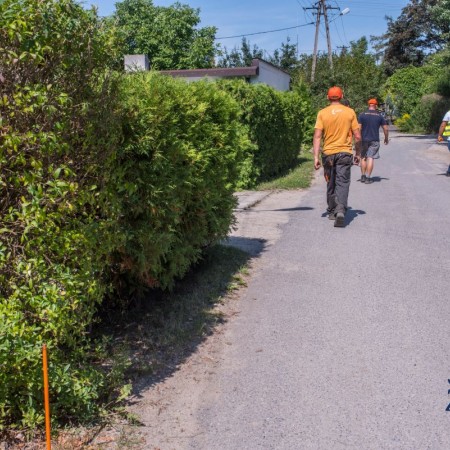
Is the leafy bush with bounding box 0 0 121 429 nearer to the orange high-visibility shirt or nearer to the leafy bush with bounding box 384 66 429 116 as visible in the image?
the orange high-visibility shirt

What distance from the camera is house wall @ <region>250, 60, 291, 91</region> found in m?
25.8

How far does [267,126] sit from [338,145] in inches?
207

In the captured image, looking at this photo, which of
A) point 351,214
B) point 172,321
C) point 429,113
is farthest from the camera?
point 429,113

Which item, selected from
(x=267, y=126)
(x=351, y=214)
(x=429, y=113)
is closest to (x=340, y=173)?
(x=351, y=214)

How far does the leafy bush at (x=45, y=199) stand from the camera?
3023 mm

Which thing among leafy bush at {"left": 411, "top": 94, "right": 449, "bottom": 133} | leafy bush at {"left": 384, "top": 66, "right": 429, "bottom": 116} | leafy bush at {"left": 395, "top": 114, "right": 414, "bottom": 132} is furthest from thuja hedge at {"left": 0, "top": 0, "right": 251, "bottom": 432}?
leafy bush at {"left": 384, "top": 66, "right": 429, "bottom": 116}

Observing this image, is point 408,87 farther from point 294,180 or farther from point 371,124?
point 371,124

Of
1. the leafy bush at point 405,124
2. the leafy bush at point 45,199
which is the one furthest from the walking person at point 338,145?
the leafy bush at point 405,124

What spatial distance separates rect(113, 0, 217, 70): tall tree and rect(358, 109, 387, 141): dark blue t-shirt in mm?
31599

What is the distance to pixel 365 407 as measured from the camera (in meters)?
3.67

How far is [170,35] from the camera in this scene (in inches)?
1767

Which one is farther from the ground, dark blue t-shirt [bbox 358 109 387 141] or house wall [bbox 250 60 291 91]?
house wall [bbox 250 60 291 91]

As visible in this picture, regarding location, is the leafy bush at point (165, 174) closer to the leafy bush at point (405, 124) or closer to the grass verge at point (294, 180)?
the grass verge at point (294, 180)

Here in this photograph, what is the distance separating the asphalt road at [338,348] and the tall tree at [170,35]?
Answer: 124 ft
